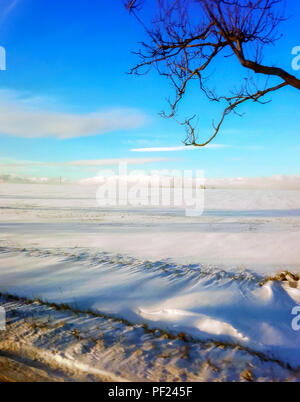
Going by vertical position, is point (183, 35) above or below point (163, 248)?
above

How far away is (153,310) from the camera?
141 inches

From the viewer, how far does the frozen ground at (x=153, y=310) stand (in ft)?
7.84

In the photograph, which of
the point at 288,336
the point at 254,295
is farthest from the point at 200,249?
the point at 288,336

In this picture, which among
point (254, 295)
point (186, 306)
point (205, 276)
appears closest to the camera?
point (186, 306)

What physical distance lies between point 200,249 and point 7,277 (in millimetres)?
4808

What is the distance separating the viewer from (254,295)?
411 centimetres

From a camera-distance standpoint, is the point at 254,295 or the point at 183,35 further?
the point at 183,35

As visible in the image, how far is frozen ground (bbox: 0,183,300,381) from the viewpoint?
7.84 feet

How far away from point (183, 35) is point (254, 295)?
174 inches

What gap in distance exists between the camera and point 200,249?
7547 millimetres

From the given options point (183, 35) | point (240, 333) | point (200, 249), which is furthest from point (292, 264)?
point (183, 35)
